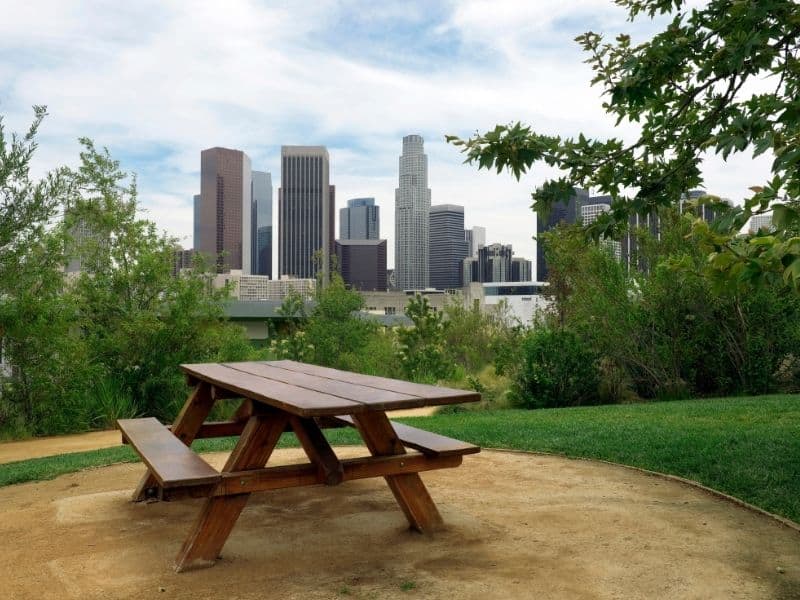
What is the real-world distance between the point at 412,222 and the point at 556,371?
560 ft

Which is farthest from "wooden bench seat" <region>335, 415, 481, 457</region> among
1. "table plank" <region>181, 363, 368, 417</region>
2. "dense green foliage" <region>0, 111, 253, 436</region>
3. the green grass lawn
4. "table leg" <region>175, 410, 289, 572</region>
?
"dense green foliage" <region>0, 111, 253, 436</region>

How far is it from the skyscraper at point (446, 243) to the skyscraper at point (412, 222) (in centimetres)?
185

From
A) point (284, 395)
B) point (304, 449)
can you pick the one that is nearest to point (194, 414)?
point (304, 449)

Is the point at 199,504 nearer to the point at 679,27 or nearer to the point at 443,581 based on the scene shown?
the point at 443,581

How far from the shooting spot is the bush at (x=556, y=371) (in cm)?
1156

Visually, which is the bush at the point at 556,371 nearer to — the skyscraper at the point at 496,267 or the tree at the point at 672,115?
the tree at the point at 672,115

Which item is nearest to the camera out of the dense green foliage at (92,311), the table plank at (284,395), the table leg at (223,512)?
the table plank at (284,395)

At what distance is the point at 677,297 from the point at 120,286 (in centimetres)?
926

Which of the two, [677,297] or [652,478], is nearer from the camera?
[652,478]

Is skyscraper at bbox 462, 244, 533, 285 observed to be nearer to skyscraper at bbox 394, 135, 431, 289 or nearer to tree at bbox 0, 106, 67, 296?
skyscraper at bbox 394, 135, 431, 289

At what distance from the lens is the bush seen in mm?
11562

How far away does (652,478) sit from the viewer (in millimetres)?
5172

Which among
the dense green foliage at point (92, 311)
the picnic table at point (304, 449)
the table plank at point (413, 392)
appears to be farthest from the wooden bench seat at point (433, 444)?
the dense green foliage at point (92, 311)

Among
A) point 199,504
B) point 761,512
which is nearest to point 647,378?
point 761,512
